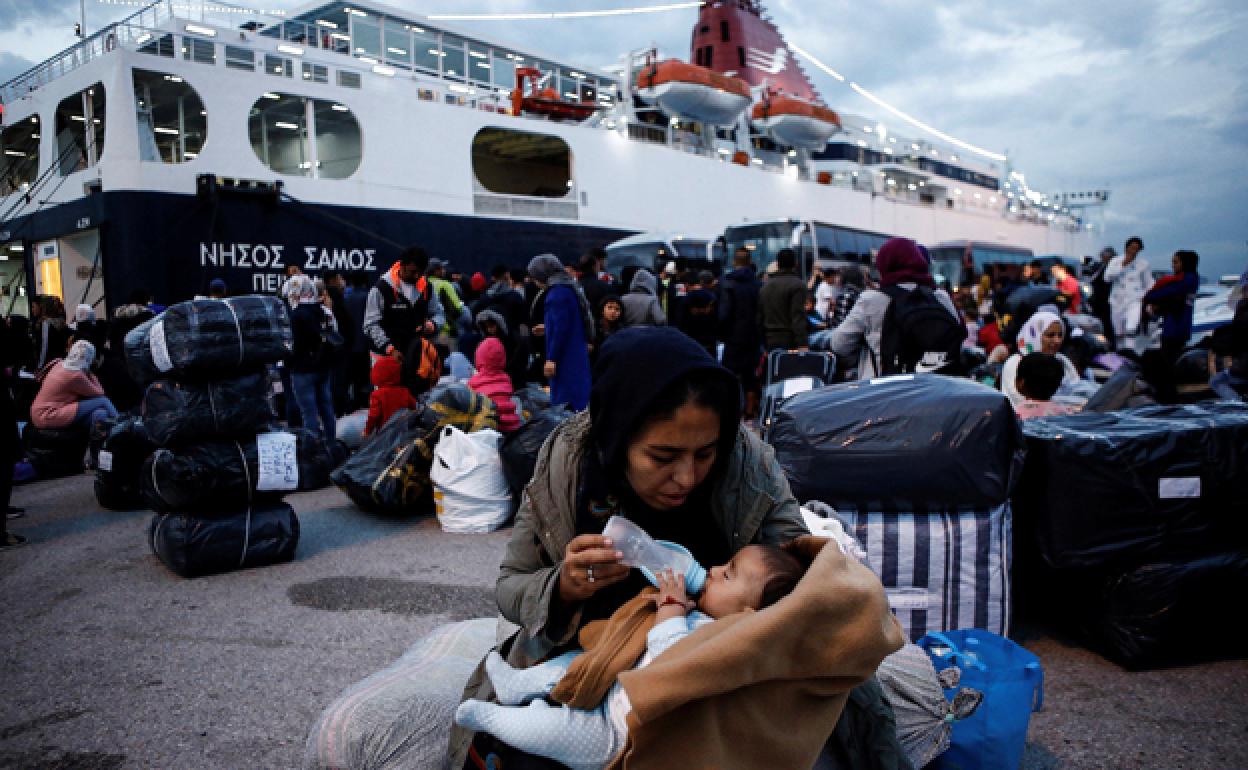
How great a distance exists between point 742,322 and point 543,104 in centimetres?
1119

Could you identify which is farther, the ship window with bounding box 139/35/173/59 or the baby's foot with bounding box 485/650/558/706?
the ship window with bounding box 139/35/173/59

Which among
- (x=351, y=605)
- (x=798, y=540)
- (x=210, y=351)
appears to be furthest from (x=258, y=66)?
(x=798, y=540)

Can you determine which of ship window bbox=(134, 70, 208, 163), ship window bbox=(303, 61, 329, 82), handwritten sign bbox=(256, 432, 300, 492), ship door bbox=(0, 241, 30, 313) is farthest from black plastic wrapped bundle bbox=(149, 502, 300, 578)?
ship door bbox=(0, 241, 30, 313)

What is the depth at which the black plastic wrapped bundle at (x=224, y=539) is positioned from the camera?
3941mm

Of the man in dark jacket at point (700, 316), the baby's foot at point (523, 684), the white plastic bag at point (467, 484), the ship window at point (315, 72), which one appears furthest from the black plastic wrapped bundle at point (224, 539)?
the ship window at point (315, 72)

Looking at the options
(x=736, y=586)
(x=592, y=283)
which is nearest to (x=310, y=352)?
(x=592, y=283)

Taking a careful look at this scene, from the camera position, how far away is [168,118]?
14.0 metres

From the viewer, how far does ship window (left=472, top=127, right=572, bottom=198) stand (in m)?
18.8

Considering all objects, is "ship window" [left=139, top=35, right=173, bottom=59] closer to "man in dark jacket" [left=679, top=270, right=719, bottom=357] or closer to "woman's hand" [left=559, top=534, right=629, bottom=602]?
"man in dark jacket" [left=679, top=270, right=719, bottom=357]

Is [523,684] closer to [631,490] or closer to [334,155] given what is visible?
[631,490]

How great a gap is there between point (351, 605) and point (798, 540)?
2794 mm

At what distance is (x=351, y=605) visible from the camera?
3.63 m

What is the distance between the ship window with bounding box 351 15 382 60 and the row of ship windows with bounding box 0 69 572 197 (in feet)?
7.56

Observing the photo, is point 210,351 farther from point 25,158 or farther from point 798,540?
point 25,158
